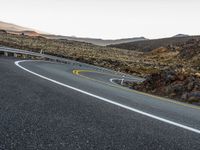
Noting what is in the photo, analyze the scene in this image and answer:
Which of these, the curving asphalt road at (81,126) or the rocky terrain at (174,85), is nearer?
the curving asphalt road at (81,126)

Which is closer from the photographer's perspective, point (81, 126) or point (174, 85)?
point (81, 126)

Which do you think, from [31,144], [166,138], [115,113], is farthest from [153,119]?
[31,144]

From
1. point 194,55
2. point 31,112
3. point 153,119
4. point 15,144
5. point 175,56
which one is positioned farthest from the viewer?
point 175,56

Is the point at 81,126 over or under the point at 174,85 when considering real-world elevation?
over

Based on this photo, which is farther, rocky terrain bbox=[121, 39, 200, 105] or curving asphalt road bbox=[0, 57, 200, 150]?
rocky terrain bbox=[121, 39, 200, 105]

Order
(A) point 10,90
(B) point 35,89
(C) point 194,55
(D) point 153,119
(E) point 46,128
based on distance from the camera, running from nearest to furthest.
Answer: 1. (E) point 46,128
2. (D) point 153,119
3. (A) point 10,90
4. (B) point 35,89
5. (C) point 194,55

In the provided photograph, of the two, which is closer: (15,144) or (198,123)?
(15,144)

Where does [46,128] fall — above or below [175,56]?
above

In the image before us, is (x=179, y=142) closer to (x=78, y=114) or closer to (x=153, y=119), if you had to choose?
(x=153, y=119)

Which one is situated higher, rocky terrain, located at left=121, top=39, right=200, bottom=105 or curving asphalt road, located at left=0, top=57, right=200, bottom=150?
curving asphalt road, located at left=0, top=57, right=200, bottom=150

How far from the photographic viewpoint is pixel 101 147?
11.4ft

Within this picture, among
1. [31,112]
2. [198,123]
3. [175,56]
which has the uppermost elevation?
[31,112]

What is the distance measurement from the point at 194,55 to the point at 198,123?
87.0 meters

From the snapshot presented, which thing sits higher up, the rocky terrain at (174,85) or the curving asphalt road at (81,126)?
the curving asphalt road at (81,126)
